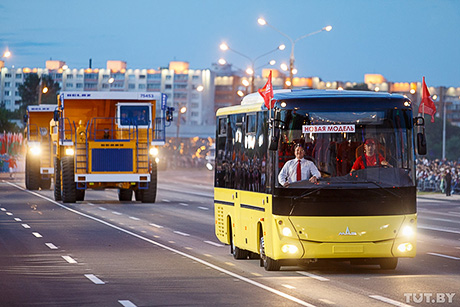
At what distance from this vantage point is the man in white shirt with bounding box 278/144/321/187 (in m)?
17.0

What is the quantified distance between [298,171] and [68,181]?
82.1ft

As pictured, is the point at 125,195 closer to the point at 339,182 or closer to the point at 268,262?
the point at 268,262

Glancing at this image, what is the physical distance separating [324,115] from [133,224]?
14.1m

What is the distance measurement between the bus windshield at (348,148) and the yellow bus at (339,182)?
0.05 ft

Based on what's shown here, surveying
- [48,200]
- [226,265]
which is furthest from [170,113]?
[226,265]

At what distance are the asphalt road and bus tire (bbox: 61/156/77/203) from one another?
9869 mm

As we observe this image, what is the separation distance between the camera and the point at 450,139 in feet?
586

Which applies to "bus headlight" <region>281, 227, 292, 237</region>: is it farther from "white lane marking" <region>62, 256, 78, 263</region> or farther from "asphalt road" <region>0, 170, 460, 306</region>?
"white lane marking" <region>62, 256, 78, 263</region>

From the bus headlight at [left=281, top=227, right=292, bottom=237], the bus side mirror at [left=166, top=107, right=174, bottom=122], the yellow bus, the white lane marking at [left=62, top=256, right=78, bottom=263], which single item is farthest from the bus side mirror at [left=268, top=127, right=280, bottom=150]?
the bus side mirror at [left=166, top=107, right=174, bottom=122]

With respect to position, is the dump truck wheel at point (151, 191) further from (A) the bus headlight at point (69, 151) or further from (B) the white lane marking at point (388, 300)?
(B) the white lane marking at point (388, 300)

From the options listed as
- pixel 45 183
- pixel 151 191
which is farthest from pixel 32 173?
pixel 151 191

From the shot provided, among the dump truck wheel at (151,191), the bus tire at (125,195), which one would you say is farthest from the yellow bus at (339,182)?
the bus tire at (125,195)

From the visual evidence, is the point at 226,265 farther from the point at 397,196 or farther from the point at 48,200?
the point at 48,200

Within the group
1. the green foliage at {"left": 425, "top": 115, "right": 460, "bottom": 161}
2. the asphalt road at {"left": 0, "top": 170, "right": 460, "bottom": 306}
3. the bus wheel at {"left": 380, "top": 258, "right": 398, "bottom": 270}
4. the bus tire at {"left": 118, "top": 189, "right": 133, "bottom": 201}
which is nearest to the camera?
the asphalt road at {"left": 0, "top": 170, "right": 460, "bottom": 306}
